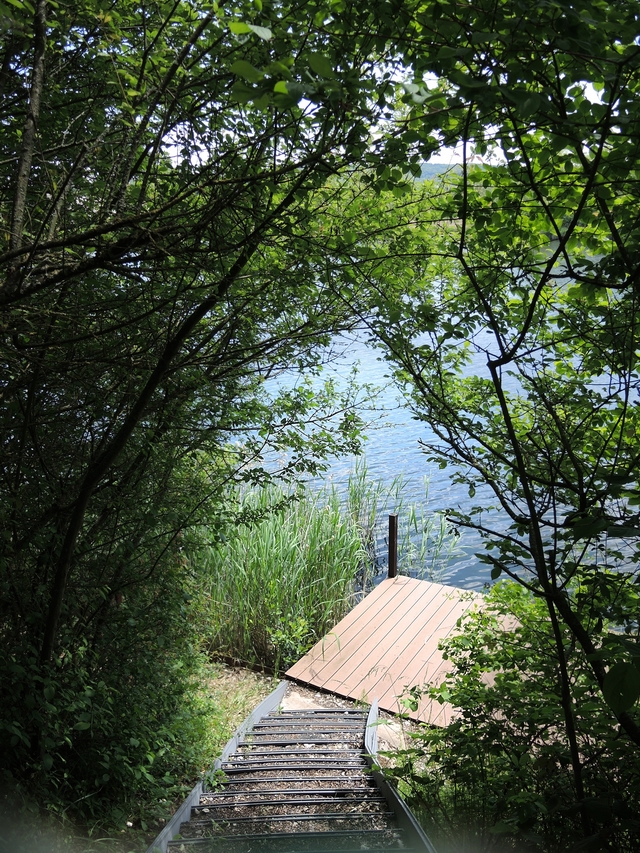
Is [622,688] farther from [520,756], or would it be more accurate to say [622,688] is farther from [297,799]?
[297,799]

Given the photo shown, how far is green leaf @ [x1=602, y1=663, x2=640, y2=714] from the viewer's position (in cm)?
110

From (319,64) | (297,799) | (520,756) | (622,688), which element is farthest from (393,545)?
(319,64)

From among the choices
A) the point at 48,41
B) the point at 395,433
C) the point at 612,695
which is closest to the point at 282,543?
the point at 48,41

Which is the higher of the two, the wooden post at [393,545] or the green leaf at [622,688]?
the green leaf at [622,688]

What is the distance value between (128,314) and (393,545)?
4793 mm

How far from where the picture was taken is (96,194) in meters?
2.43

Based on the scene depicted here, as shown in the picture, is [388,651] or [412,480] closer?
[388,651]

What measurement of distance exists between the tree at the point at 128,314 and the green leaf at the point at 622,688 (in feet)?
4.43

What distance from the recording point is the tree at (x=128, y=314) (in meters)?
1.88

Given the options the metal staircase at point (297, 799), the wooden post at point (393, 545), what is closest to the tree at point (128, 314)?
the metal staircase at point (297, 799)

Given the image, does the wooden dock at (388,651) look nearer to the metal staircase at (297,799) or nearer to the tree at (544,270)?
the metal staircase at (297,799)

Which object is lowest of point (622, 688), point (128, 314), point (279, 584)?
point (279, 584)

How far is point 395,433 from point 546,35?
37.0ft

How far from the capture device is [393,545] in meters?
6.66
